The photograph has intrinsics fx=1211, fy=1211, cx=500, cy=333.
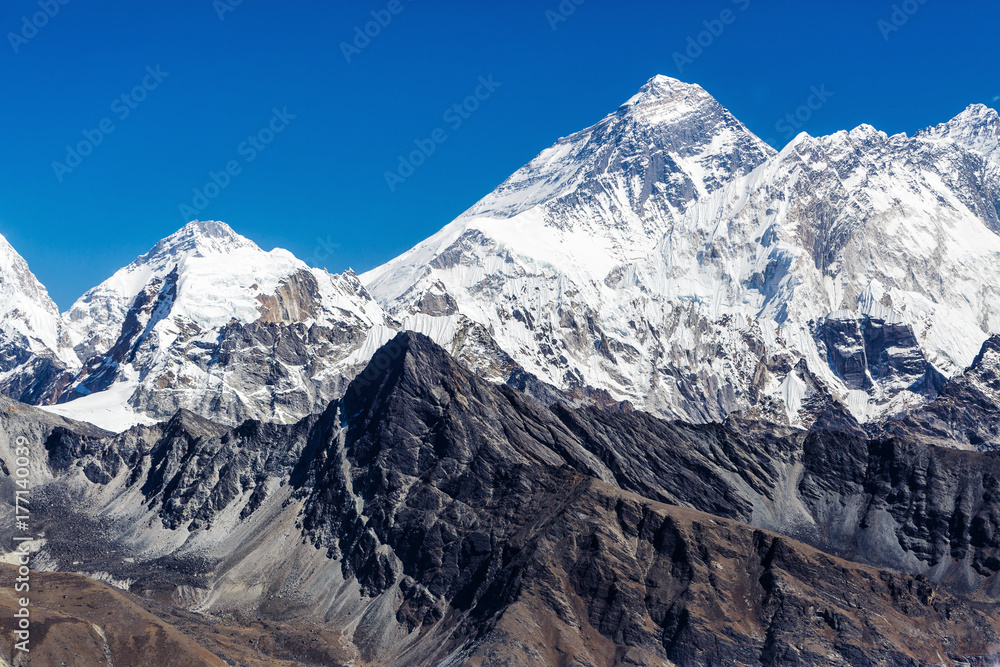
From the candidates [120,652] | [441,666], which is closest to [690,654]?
[441,666]

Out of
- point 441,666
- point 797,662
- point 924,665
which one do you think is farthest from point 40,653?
point 924,665


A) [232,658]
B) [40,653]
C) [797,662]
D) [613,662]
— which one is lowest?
[40,653]

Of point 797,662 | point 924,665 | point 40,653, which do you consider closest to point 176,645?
point 40,653

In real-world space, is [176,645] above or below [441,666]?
below

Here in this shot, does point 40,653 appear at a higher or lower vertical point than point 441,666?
lower

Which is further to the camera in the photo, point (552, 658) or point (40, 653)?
point (552, 658)

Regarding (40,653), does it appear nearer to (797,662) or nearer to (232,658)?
(232,658)

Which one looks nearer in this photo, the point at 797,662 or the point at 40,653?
the point at 40,653

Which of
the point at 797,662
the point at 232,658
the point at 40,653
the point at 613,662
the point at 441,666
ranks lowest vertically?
the point at 40,653

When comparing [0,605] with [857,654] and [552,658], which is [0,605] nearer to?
[552,658]
